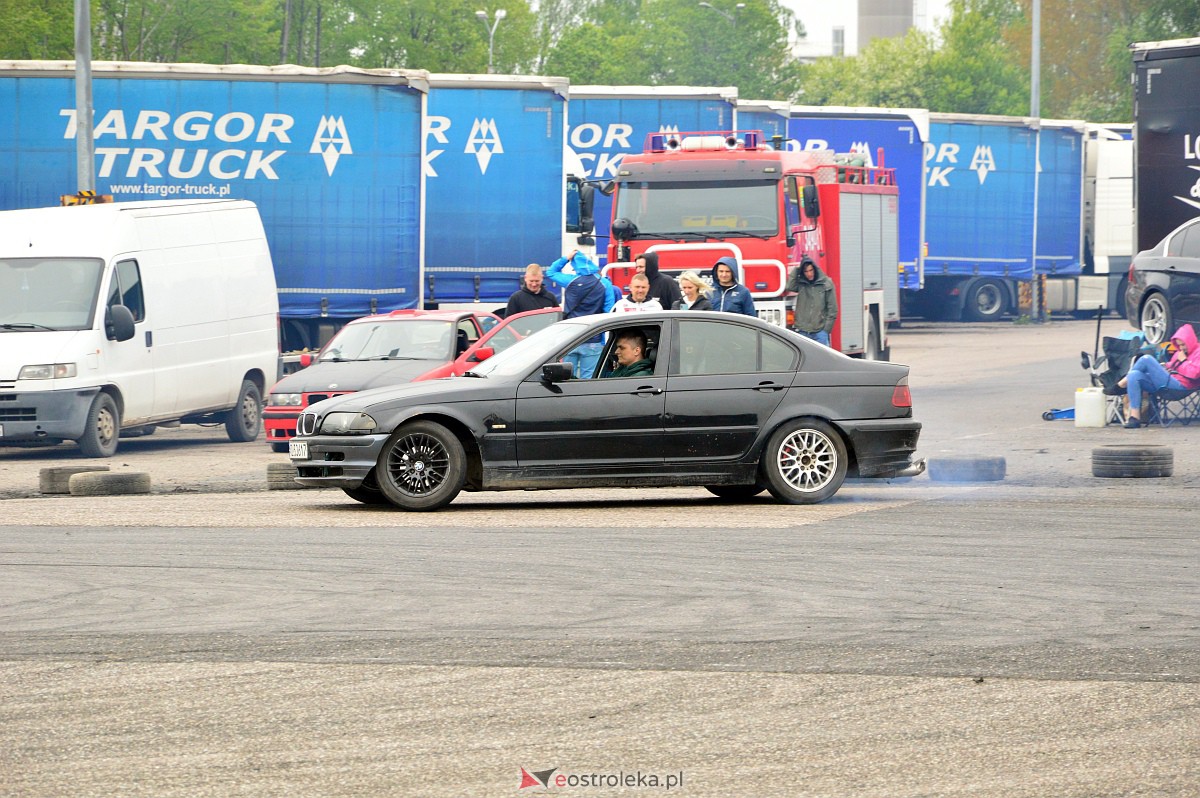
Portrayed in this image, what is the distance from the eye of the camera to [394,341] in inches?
749

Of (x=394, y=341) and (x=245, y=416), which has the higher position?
(x=394, y=341)

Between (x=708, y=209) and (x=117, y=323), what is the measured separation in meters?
7.34

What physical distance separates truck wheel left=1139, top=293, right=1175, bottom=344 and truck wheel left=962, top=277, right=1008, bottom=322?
21455 mm

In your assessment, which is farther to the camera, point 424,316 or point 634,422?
point 424,316

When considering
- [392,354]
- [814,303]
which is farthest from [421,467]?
[814,303]

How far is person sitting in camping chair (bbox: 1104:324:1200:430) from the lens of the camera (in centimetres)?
1966

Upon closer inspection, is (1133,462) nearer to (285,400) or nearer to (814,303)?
(814,303)

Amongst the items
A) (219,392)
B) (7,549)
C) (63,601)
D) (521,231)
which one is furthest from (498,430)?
(521,231)

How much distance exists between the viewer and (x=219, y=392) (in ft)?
69.2

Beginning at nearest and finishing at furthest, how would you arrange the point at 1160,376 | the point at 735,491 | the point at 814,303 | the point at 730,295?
the point at 735,491 < the point at 730,295 < the point at 1160,376 < the point at 814,303

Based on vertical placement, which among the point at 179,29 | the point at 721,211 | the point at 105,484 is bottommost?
the point at 105,484

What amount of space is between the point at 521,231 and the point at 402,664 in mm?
20579

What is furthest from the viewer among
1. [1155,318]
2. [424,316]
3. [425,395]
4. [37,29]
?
[37,29]

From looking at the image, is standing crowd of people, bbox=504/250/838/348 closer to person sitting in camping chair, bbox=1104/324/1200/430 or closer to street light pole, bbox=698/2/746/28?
person sitting in camping chair, bbox=1104/324/1200/430
